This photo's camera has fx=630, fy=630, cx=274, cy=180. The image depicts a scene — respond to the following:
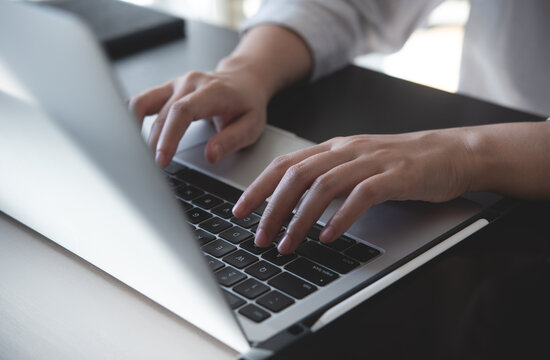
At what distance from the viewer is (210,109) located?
0.73m

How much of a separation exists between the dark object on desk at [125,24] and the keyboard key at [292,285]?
2.04 ft

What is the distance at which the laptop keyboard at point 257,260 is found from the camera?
0.46 m

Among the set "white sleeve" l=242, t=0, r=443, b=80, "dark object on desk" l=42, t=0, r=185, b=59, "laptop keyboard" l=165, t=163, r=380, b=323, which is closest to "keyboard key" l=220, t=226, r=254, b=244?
"laptop keyboard" l=165, t=163, r=380, b=323

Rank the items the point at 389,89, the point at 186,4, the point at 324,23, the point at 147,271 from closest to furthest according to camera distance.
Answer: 1. the point at 147,271
2. the point at 389,89
3. the point at 324,23
4. the point at 186,4

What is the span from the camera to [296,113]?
0.81m

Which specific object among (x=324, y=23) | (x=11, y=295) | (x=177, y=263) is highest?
(x=324, y=23)

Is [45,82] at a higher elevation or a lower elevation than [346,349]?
higher

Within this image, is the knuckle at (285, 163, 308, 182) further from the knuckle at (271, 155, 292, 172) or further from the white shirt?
the white shirt

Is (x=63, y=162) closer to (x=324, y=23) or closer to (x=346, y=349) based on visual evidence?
(x=346, y=349)

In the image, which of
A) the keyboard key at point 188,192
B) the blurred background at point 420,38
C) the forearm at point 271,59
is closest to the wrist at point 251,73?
the forearm at point 271,59

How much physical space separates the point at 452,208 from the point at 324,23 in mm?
471

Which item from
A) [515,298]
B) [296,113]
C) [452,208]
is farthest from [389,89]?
[515,298]

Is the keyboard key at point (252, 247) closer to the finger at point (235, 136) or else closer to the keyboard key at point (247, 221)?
the keyboard key at point (247, 221)

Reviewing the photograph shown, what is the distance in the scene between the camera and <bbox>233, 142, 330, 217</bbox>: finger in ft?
1.79
